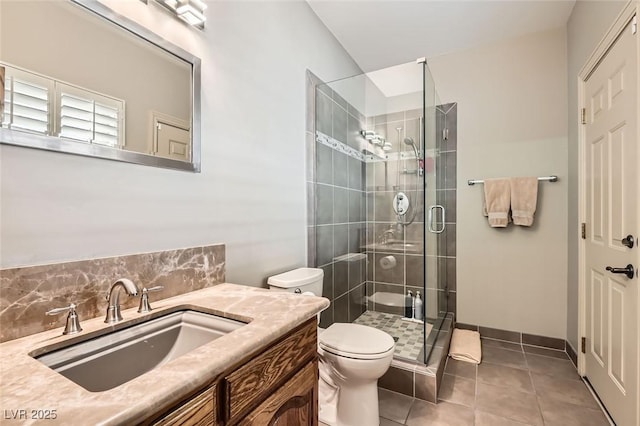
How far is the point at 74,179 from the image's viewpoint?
930 millimetres

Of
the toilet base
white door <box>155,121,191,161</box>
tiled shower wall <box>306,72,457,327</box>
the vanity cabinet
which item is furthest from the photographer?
tiled shower wall <box>306,72,457,327</box>

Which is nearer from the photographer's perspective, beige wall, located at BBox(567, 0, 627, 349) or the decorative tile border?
beige wall, located at BBox(567, 0, 627, 349)

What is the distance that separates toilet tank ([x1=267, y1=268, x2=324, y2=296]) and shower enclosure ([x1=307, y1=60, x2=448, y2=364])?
34 centimetres

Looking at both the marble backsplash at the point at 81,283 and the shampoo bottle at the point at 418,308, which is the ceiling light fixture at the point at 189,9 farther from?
the shampoo bottle at the point at 418,308

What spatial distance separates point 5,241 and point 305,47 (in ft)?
6.94

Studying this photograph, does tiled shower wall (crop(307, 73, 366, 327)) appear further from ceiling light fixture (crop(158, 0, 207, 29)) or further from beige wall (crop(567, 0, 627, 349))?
beige wall (crop(567, 0, 627, 349))

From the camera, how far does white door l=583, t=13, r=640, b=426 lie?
144 cm

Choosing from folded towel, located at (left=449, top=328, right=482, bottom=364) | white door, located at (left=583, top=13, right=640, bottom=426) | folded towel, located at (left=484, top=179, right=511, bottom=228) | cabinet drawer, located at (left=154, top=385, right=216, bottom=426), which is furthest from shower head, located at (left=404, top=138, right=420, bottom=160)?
cabinet drawer, located at (left=154, top=385, right=216, bottom=426)

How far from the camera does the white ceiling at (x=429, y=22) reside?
223 centimetres

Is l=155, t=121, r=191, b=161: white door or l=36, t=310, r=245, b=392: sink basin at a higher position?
l=155, t=121, r=191, b=161: white door

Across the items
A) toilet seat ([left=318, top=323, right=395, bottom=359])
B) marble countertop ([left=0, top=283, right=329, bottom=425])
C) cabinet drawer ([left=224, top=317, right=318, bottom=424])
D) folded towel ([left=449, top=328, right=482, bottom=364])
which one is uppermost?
marble countertop ([left=0, top=283, right=329, bottom=425])

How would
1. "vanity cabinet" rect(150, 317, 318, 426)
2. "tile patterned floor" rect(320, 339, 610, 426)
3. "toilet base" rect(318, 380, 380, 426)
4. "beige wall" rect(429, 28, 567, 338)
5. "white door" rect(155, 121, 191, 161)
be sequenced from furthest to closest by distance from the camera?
"beige wall" rect(429, 28, 567, 338)
"tile patterned floor" rect(320, 339, 610, 426)
"toilet base" rect(318, 380, 380, 426)
"white door" rect(155, 121, 191, 161)
"vanity cabinet" rect(150, 317, 318, 426)

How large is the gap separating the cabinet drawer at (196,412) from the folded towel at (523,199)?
2.80m

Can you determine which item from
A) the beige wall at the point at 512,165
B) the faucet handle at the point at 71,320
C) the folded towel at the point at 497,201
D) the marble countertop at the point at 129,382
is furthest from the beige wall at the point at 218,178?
the folded towel at the point at 497,201
